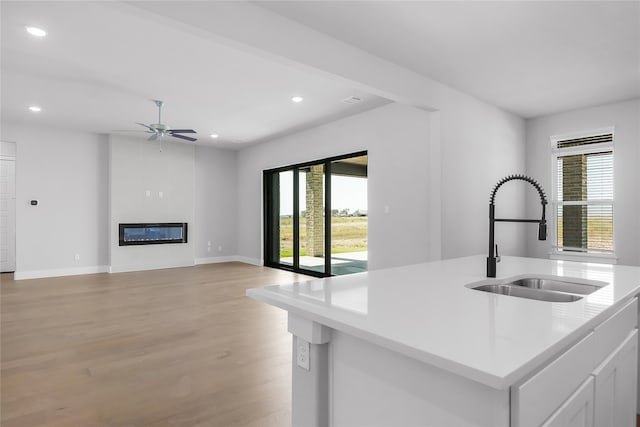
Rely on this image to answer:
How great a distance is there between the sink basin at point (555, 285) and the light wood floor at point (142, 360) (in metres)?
1.48

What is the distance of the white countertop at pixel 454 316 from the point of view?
800 mm

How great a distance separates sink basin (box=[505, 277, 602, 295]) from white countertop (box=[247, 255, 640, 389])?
6cm

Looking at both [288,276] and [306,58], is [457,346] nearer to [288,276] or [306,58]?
[306,58]

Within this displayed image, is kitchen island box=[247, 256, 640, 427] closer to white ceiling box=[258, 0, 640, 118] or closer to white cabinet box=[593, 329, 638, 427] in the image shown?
white cabinet box=[593, 329, 638, 427]

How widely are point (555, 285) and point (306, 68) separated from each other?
2.44 metres

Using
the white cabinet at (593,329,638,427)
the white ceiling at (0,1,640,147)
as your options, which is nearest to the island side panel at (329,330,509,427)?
the white cabinet at (593,329,638,427)

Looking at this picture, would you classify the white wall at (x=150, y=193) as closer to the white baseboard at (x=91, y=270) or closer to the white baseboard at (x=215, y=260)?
the white baseboard at (x=91, y=270)

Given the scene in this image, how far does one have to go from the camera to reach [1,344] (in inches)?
122

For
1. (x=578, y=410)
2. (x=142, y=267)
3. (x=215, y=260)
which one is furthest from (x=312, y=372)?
(x=215, y=260)

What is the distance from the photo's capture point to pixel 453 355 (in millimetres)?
802

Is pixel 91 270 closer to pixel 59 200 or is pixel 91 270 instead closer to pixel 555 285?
pixel 59 200

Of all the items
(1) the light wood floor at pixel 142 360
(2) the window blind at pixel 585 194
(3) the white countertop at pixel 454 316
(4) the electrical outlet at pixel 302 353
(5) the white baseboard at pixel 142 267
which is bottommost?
(1) the light wood floor at pixel 142 360

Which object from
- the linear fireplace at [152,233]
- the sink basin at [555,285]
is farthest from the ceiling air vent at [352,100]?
the linear fireplace at [152,233]

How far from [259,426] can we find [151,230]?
651 centimetres
